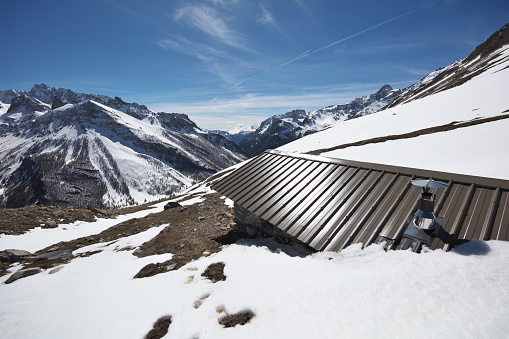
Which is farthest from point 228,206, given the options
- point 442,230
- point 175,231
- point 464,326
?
point 464,326

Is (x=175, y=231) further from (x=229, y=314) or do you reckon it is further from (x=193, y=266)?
(x=229, y=314)

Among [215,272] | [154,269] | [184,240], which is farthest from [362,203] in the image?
[184,240]

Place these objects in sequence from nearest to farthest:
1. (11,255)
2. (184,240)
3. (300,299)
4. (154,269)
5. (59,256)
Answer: (300,299)
(154,269)
(184,240)
(59,256)
(11,255)

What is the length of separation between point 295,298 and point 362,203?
5.18 metres

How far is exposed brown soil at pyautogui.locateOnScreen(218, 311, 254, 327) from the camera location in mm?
6018

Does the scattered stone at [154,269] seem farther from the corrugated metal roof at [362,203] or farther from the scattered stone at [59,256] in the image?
the scattered stone at [59,256]

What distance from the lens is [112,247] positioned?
16203mm

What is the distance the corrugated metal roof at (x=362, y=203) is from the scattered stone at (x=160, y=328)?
5483mm

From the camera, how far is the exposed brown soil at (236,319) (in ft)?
19.7

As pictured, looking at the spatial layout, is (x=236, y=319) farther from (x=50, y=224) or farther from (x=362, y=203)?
(x=50, y=224)

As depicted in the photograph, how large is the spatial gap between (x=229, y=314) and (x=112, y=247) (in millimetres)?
14005

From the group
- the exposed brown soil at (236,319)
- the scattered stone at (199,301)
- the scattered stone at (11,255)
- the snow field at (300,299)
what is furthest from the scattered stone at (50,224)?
the exposed brown soil at (236,319)

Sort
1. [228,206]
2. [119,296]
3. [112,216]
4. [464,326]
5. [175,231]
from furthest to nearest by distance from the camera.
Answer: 1. [112,216]
2. [228,206]
3. [175,231]
4. [119,296]
5. [464,326]

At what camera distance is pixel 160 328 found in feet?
21.6
